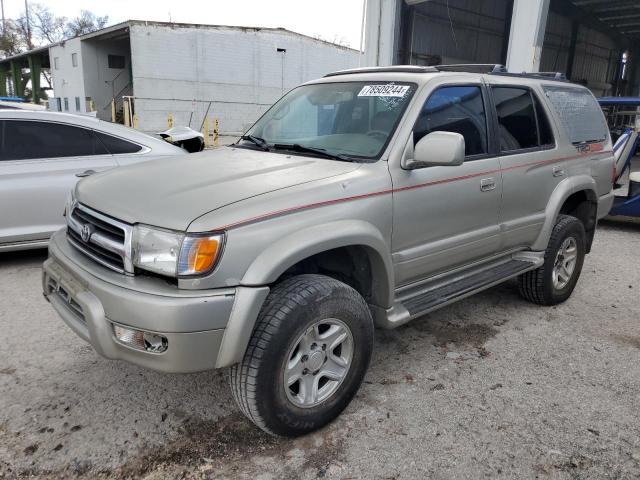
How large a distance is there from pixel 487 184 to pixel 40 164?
4.18 meters

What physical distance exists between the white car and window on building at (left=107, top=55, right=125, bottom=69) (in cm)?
2804

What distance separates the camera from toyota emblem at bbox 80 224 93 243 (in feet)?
8.66

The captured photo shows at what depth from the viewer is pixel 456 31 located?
17828mm

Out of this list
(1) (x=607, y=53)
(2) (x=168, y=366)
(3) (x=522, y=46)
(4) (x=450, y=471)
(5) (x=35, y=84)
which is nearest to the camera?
(2) (x=168, y=366)

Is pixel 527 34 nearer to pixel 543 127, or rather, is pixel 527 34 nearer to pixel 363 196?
pixel 543 127

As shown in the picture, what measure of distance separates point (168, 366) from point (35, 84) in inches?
1714

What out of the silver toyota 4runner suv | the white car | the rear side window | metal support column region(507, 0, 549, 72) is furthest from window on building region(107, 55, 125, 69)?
the rear side window

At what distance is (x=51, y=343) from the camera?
361 centimetres

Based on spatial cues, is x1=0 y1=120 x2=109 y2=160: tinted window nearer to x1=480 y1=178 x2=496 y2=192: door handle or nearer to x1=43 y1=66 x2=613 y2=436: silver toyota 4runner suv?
x1=43 y1=66 x2=613 y2=436: silver toyota 4runner suv

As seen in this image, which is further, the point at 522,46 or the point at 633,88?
the point at 633,88

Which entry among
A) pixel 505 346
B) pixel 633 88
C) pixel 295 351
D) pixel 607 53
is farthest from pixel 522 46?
pixel 633 88

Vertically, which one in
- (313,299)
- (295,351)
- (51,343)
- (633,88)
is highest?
(633,88)

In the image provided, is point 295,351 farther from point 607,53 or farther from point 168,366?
point 607,53

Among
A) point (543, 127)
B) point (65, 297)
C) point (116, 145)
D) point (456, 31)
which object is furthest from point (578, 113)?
point (456, 31)
